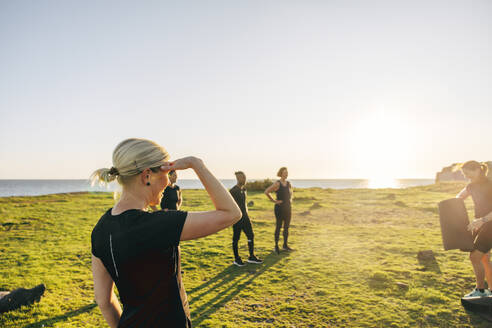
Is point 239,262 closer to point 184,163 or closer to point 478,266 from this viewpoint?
point 478,266

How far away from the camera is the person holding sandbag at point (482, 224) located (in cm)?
534

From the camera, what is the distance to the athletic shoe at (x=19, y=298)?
224 inches

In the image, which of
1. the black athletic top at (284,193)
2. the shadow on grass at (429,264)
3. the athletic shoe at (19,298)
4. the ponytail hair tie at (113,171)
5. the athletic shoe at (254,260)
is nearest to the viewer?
the ponytail hair tie at (113,171)

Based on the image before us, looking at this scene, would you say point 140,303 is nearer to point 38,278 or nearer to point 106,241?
point 106,241

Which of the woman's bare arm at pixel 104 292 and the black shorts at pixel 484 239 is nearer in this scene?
the woman's bare arm at pixel 104 292

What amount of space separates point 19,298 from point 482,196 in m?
9.59

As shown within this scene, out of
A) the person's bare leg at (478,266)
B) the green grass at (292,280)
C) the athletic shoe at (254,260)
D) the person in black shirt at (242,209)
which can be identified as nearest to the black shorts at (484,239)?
the person's bare leg at (478,266)

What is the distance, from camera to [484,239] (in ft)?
17.6

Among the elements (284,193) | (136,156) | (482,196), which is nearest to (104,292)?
(136,156)

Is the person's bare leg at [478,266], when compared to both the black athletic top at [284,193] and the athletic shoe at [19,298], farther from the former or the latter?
the athletic shoe at [19,298]

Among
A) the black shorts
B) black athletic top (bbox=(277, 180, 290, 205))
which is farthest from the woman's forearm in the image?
black athletic top (bbox=(277, 180, 290, 205))

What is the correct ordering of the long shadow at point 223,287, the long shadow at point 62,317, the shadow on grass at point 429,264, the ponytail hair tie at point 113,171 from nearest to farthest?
1. the ponytail hair tie at point 113,171
2. the long shadow at point 62,317
3. the long shadow at point 223,287
4. the shadow on grass at point 429,264

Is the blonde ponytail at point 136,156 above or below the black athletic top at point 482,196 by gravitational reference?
above

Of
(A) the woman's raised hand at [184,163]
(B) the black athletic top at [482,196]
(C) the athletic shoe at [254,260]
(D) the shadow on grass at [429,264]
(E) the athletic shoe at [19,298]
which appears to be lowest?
(D) the shadow on grass at [429,264]
